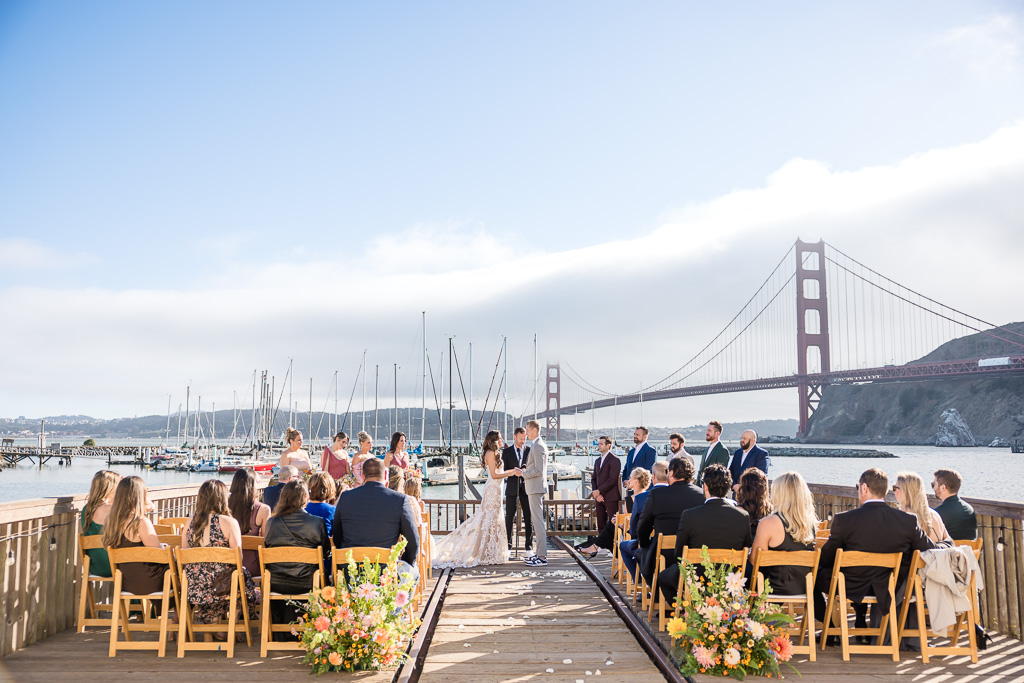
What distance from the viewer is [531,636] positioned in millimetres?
5816

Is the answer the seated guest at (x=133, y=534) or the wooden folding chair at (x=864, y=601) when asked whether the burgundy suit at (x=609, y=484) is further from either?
the seated guest at (x=133, y=534)

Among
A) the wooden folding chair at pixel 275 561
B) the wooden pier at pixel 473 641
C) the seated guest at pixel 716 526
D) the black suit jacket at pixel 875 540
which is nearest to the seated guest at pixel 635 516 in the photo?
the wooden pier at pixel 473 641

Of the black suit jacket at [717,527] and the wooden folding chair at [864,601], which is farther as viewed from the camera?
the black suit jacket at [717,527]

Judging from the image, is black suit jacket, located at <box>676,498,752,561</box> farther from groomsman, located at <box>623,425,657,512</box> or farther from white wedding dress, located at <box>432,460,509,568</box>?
groomsman, located at <box>623,425,657,512</box>

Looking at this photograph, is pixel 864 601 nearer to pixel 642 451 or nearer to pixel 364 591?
pixel 364 591

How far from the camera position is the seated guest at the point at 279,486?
6.69 m

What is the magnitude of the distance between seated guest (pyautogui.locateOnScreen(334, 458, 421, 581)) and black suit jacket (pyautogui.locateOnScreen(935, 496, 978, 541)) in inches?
166

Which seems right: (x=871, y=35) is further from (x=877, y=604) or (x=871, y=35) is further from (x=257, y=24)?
(x=877, y=604)

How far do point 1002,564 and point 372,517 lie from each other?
197 inches

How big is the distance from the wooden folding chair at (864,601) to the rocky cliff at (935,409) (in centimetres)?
7818

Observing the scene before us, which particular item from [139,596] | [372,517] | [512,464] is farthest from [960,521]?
[139,596]

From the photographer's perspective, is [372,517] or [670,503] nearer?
[372,517]

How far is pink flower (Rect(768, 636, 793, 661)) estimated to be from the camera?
4637mm

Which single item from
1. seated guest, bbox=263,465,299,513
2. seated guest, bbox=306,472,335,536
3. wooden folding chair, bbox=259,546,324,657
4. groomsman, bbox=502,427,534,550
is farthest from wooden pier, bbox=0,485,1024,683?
groomsman, bbox=502,427,534,550
